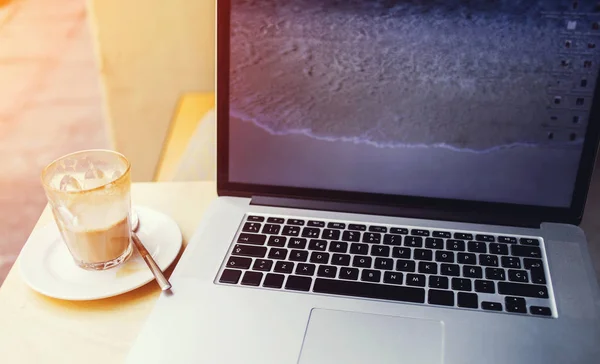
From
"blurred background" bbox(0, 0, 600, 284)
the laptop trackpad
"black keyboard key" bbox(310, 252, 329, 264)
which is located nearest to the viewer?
the laptop trackpad

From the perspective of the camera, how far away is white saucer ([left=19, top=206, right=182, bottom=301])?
1.98 ft

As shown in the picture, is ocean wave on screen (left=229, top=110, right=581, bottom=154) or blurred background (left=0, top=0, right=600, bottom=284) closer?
ocean wave on screen (left=229, top=110, right=581, bottom=154)

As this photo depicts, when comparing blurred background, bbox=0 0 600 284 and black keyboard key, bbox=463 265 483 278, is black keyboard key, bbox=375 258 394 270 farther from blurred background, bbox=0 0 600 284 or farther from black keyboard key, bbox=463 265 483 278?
blurred background, bbox=0 0 600 284

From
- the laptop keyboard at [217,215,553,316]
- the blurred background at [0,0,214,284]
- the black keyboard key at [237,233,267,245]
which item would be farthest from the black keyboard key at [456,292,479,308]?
the blurred background at [0,0,214,284]

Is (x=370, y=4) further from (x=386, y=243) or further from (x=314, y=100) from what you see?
(x=386, y=243)

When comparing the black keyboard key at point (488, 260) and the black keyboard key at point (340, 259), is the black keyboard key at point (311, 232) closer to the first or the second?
the black keyboard key at point (340, 259)

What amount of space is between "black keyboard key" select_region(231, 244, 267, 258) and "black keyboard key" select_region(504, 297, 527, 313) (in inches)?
9.6

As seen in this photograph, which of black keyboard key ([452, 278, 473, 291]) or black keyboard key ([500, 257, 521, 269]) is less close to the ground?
black keyboard key ([500, 257, 521, 269])

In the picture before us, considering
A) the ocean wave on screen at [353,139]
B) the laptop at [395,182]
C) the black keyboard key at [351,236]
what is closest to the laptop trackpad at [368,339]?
the laptop at [395,182]

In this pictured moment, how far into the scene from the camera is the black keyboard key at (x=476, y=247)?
642mm

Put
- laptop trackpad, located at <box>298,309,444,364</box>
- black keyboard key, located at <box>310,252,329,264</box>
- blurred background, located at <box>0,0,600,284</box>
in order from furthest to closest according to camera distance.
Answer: blurred background, located at <box>0,0,600,284</box>
black keyboard key, located at <box>310,252,329,264</box>
laptop trackpad, located at <box>298,309,444,364</box>

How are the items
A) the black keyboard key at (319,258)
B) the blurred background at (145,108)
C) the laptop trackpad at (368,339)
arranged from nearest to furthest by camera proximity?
the laptop trackpad at (368,339) → the black keyboard key at (319,258) → the blurred background at (145,108)

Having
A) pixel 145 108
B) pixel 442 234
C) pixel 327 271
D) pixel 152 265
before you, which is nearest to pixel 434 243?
pixel 442 234

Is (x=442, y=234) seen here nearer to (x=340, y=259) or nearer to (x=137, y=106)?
(x=340, y=259)
